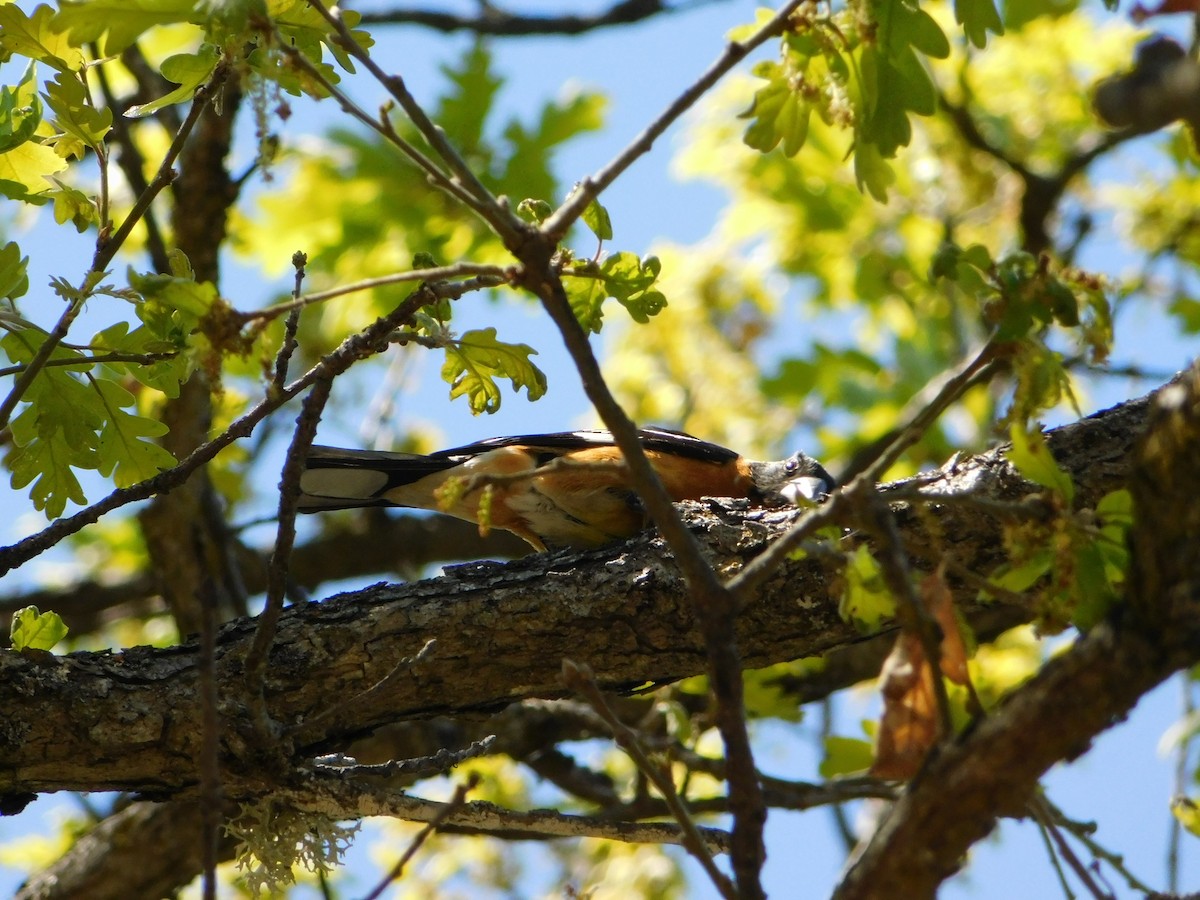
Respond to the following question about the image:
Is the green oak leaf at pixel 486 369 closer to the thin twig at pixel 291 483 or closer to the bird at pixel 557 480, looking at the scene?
the thin twig at pixel 291 483

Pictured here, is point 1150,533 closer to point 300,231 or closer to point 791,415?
point 300,231

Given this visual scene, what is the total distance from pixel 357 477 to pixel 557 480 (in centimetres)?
94

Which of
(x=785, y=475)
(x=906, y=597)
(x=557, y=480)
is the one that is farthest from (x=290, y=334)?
(x=785, y=475)

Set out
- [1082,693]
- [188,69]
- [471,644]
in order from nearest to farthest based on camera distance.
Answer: [1082,693] → [188,69] → [471,644]

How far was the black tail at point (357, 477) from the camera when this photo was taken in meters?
5.14

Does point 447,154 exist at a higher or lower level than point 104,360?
lower

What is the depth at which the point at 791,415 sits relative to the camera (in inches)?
360

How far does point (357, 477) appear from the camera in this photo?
209 inches

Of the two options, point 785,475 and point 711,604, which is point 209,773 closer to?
point 711,604

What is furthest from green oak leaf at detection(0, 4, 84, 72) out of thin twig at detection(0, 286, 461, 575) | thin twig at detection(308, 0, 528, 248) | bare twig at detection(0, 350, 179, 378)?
thin twig at detection(308, 0, 528, 248)

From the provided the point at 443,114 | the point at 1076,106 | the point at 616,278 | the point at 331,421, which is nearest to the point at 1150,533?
the point at 616,278

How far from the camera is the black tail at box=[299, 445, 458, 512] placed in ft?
16.9

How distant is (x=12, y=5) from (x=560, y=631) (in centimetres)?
221

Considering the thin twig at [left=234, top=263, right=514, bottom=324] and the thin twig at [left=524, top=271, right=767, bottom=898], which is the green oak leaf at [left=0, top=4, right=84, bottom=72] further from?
the thin twig at [left=524, top=271, right=767, bottom=898]
